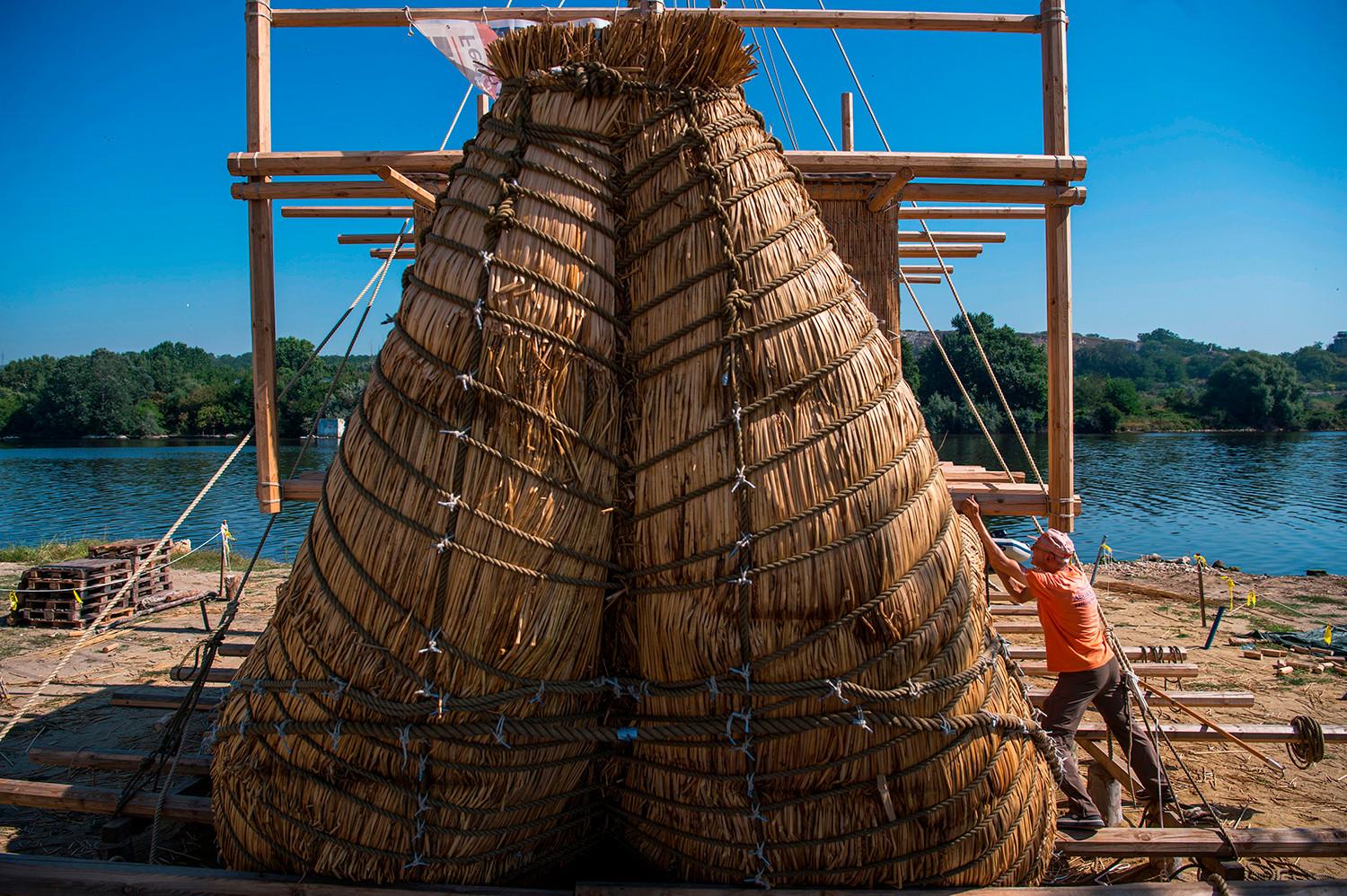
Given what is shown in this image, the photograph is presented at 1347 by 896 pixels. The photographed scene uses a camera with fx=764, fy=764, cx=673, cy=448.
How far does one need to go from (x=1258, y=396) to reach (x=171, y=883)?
81137 millimetres

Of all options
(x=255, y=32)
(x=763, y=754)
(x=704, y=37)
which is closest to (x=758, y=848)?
(x=763, y=754)

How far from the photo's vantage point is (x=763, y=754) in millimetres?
2479

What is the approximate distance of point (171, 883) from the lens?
98.5 inches

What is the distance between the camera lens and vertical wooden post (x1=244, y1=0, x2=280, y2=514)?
5.17m

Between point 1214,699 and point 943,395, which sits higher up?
point 943,395

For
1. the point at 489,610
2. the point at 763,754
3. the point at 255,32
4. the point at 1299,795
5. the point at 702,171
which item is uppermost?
the point at 255,32

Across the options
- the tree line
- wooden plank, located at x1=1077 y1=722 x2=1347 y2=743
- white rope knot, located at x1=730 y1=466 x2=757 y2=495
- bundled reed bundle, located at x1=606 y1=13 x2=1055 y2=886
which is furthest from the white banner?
the tree line

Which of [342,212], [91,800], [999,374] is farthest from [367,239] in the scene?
[999,374]

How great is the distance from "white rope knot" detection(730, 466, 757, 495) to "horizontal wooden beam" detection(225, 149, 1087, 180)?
3208mm

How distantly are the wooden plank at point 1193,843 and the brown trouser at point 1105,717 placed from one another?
518 millimetres

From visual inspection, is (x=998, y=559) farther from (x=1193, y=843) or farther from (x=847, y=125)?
(x=847, y=125)

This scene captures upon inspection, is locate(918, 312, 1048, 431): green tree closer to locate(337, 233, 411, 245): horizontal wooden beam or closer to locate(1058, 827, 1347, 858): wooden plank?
locate(337, 233, 411, 245): horizontal wooden beam

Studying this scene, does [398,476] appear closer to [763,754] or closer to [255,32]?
[763,754]

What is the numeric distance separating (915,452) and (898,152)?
3189mm
